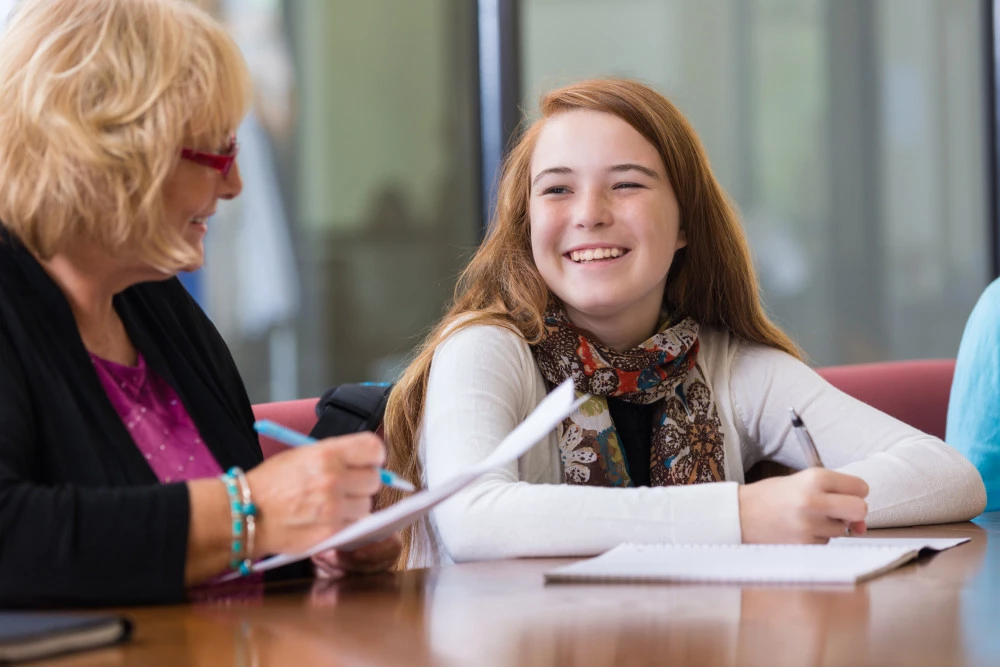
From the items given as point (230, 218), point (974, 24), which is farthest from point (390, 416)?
point (974, 24)

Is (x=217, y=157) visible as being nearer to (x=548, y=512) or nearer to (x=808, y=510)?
(x=548, y=512)

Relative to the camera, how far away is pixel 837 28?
17.1 feet

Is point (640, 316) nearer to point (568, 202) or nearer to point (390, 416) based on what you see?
point (568, 202)

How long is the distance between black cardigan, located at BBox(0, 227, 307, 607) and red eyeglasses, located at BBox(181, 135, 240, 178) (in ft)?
0.62

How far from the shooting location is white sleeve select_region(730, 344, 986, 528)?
164cm

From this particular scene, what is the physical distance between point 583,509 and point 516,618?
1.44 feet

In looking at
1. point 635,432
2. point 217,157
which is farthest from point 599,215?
point 217,157

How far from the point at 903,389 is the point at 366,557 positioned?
1627mm

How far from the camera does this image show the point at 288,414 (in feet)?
6.86

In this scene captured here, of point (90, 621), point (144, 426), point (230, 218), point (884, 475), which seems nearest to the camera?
point (90, 621)

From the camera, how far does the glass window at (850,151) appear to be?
16.5 feet

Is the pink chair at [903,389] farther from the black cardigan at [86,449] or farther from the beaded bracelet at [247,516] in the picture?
the beaded bracelet at [247,516]

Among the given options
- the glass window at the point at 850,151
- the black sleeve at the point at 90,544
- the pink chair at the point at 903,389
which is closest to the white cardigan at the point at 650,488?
the black sleeve at the point at 90,544

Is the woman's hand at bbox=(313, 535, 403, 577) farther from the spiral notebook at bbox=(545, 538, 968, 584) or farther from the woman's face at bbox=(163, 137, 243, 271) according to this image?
the woman's face at bbox=(163, 137, 243, 271)
